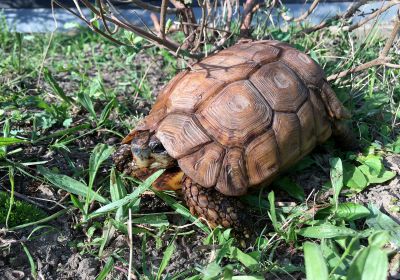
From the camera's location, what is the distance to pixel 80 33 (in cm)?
445

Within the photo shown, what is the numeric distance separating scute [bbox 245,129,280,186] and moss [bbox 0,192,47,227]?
1.01 meters

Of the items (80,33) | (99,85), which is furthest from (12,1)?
(99,85)

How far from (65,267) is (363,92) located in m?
2.18

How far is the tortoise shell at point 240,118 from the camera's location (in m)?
2.11

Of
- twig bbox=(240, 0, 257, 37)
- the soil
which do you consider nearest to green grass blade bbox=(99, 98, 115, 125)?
the soil

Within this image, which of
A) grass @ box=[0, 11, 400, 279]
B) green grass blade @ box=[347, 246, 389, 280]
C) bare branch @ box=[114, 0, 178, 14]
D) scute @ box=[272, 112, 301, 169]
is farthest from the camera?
bare branch @ box=[114, 0, 178, 14]

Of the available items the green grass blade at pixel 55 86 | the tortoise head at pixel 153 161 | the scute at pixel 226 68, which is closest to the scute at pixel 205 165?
the tortoise head at pixel 153 161

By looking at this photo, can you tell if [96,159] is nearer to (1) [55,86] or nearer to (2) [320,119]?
(1) [55,86]

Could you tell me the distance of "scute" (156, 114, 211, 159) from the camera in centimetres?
212

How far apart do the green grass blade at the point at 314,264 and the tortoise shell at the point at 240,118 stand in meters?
0.60

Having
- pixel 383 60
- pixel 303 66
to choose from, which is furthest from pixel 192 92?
pixel 383 60

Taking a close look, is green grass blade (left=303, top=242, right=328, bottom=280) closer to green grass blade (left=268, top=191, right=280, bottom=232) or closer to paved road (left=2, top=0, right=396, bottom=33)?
green grass blade (left=268, top=191, right=280, bottom=232)

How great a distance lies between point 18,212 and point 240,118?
44.3 inches

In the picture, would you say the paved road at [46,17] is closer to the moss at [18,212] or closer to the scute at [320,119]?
the scute at [320,119]
